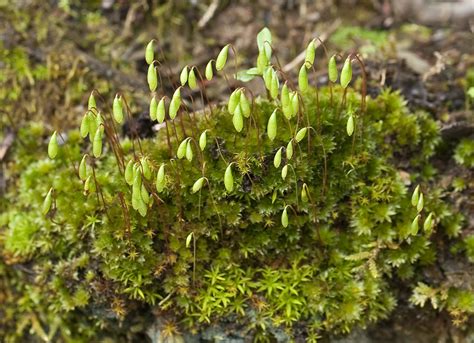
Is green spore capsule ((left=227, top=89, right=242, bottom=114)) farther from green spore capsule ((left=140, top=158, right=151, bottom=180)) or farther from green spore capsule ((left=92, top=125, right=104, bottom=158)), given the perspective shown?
green spore capsule ((left=92, top=125, right=104, bottom=158))

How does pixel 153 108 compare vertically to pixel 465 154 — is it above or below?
above

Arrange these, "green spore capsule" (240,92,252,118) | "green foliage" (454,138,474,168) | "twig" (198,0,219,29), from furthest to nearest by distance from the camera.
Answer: "twig" (198,0,219,29), "green foliage" (454,138,474,168), "green spore capsule" (240,92,252,118)

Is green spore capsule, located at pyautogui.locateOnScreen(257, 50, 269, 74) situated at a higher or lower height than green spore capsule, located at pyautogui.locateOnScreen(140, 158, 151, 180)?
higher

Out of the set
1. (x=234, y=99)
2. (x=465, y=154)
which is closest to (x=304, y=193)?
(x=234, y=99)

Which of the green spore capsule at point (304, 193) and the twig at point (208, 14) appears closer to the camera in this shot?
the green spore capsule at point (304, 193)

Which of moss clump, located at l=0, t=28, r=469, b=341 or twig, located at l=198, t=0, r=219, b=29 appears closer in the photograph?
moss clump, located at l=0, t=28, r=469, b=341

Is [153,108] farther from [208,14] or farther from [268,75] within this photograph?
[208,14]

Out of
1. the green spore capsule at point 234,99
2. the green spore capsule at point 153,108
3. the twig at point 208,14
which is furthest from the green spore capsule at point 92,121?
the twig at point 208,14

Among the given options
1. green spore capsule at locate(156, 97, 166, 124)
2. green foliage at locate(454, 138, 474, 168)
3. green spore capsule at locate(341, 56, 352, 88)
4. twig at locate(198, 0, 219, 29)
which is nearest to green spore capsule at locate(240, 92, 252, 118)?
green spore capsule at locate(156, 97, 166, 124)

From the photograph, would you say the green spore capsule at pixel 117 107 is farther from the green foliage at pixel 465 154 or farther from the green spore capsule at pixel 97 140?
the green foliage at pixel 465 154
